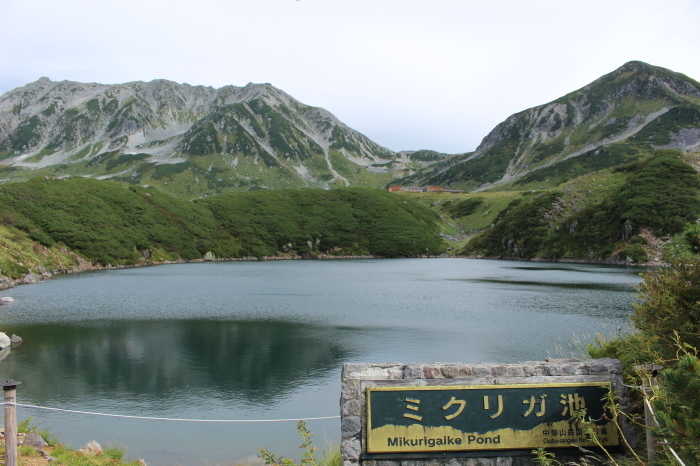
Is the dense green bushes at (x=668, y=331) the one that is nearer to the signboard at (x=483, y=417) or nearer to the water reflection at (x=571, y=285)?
the signboard at (x=483, y=417)

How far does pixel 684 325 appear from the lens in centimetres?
802

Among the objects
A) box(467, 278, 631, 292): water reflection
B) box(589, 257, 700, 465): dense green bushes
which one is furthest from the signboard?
box(467, 278, 631, 292): water reflection

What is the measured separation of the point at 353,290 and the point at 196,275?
35.0 metres

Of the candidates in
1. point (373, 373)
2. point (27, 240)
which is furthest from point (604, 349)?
point (27, 240)

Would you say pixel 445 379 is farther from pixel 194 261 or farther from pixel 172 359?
pixel 194 261

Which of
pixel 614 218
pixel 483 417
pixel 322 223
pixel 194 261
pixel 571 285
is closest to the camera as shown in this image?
pixel 483 417

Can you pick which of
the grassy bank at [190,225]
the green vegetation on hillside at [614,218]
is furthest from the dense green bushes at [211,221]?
the green vegetation on hillside at [614,218]

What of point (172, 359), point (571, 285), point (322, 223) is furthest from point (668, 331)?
point (322, 223)

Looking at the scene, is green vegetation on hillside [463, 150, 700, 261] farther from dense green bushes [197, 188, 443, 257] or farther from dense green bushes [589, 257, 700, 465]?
dense green bushes [589, 257, 700, 465]

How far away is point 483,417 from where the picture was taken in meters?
7.25

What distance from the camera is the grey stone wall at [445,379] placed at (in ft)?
23.5

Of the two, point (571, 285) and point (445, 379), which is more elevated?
point (445, 379)

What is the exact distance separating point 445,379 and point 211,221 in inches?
5358

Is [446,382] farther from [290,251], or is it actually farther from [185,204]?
[185,204]
